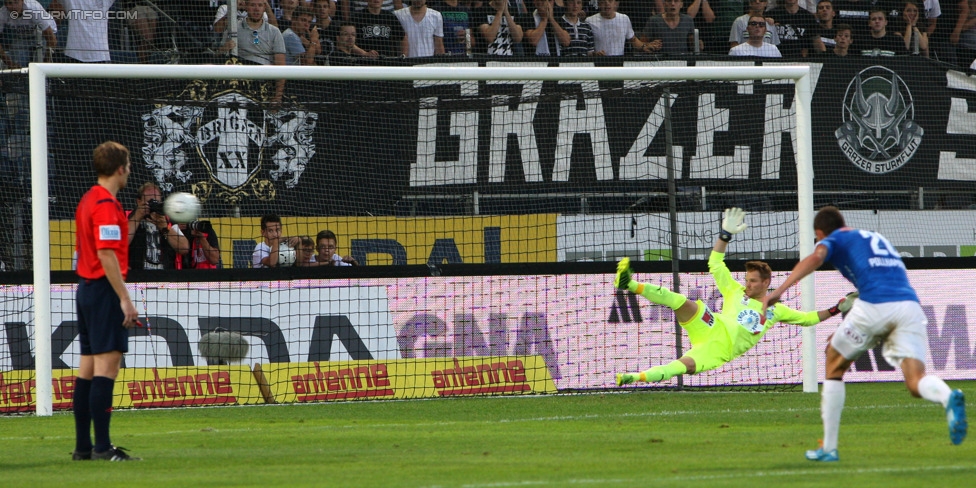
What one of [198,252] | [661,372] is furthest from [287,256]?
[661,372]

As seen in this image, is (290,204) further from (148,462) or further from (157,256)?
(148,462)

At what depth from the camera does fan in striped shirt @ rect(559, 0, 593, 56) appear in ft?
60.8

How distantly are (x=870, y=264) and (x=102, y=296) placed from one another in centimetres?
551

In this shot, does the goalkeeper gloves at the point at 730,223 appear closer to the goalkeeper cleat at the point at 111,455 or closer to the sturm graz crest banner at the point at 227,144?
the goalkeeper cleat at the point at 111,455

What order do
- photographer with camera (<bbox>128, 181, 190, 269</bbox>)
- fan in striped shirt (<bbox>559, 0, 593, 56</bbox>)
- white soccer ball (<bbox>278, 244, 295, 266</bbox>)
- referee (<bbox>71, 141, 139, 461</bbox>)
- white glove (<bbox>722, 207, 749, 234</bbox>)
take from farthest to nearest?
fan in striped shirt (<bbox>559, 0, 593, 56</bbox>), white soccer ball (<bbox>278, 244, 295, 266</bbox>), photographer with camera (<bbox>128, 181, 190, 269</bbox>), white glove (<bbox>722, 207, 749, 234</bbox>), referee (<bbox>71, 141, 139, 461</bbox>)

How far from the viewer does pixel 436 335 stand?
1524cm

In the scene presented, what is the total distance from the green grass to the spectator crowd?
592cm

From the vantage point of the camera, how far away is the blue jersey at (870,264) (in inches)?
331

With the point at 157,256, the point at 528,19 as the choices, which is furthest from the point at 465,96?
the point at 157,256

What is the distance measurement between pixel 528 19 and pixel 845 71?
4.93 meters

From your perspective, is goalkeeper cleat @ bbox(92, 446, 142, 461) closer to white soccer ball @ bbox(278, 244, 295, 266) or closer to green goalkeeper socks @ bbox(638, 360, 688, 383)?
green goalkeeper socks @ bbox(638, 360, 688, 383)

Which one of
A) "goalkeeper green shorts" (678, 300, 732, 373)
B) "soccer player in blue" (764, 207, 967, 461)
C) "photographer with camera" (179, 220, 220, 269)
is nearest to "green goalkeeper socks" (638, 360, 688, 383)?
"goalkeeper green shorts" (678, 300, 732, 373)

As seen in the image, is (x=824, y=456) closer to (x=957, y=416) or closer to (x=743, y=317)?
(x=957, y=416)
